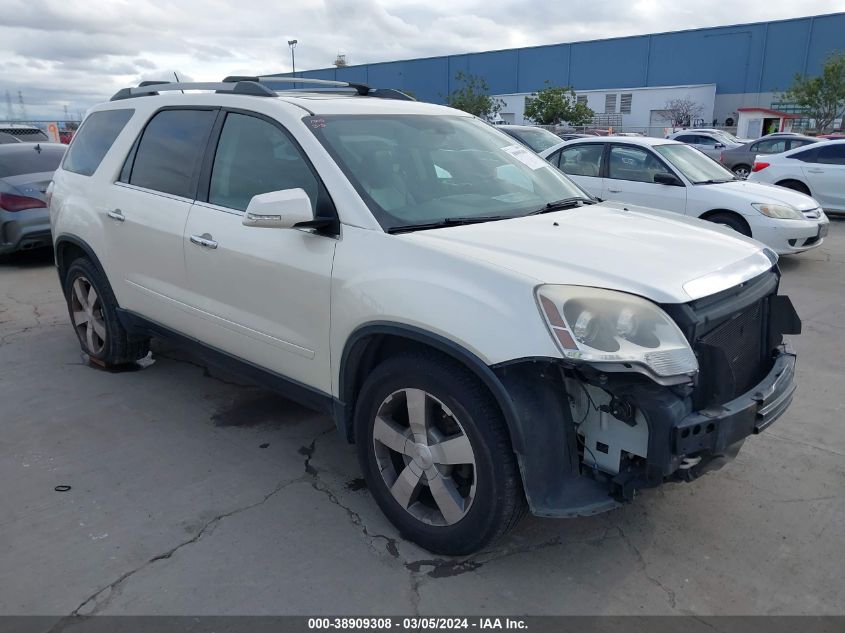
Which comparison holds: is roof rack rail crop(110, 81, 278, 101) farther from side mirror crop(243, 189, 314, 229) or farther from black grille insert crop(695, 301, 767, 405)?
black grille insert crop(695, 301, 767, 405)

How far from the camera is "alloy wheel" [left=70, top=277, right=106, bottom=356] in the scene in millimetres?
4918

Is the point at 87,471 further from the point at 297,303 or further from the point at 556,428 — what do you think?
the point at 556,428

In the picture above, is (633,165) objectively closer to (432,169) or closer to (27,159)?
(432,169)

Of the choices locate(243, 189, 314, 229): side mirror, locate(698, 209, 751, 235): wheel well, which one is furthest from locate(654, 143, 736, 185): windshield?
locate(243, 189, 314, 229): side mirror

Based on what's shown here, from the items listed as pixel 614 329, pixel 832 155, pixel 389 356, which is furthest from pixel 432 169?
pixel 832 155

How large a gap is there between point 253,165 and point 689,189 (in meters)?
6.49

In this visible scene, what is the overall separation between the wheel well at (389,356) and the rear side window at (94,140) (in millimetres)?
2774

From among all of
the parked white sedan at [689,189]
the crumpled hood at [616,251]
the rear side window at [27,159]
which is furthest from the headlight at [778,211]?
the rear side window at [27,159]

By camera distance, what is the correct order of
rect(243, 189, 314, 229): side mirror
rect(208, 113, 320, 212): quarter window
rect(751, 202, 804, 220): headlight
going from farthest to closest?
1. rect(751, 202, 804, 220): headlight
2. rect(208, 113, 320, 212): quarter window
3. rect(243, 189, 314, 229): side mirror

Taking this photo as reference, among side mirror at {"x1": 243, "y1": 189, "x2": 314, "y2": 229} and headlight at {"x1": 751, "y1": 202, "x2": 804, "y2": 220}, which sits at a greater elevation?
side mirror at {"x1": 243, "y1": 189, "x2": 314, "y2": 229}

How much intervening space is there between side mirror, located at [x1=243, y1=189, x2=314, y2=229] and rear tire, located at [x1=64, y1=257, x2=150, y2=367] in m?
2.27

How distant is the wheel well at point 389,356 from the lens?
241 cm

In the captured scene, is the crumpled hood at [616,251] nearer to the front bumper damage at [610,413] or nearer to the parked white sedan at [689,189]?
the front bumper damage at [610,413]

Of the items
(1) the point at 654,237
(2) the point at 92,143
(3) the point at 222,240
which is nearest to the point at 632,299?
(1) the point at 654,237
